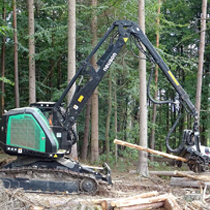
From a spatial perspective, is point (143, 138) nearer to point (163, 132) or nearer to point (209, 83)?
point (209, 83)

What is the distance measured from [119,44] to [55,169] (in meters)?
4.03

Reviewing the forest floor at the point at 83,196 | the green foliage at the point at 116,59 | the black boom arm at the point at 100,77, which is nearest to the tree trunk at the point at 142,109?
the forest floor at the point at 83,196

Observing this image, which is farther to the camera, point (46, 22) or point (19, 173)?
point (46, 22)

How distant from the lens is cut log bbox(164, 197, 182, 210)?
6054 millimetres

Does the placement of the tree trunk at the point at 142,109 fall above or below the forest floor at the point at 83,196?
above

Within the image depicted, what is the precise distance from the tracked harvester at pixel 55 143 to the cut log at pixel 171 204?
2.14 m

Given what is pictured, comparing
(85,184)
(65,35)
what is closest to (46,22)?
(65,35)

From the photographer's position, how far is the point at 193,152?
8.16 m

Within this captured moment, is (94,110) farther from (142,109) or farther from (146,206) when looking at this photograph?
(146,206)

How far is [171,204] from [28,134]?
162 inches

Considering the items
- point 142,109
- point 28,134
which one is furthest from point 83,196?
point 142,109

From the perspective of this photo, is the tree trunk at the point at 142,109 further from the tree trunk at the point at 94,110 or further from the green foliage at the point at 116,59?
the tree trunk at the point at 94,110

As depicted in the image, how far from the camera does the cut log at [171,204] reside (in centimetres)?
605

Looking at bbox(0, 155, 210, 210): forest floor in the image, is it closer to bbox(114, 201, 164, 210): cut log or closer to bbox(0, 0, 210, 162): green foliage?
bbox(114, 201, 164, 210): cut log
